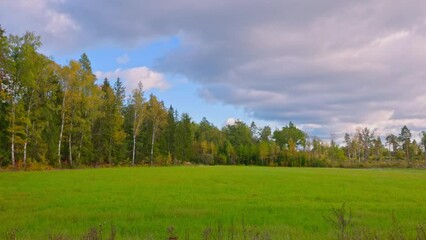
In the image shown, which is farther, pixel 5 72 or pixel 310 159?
pixel 310 159

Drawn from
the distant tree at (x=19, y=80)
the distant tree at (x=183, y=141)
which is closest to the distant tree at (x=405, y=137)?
the distant tree at (x=183, y=141)

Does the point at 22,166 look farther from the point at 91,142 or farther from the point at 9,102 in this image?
the point at 91,142

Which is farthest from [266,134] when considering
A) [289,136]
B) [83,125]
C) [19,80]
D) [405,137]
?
[19,80]

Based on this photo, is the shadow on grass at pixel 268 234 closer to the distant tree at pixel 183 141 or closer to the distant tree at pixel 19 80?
the distant tree at pixel 19 80

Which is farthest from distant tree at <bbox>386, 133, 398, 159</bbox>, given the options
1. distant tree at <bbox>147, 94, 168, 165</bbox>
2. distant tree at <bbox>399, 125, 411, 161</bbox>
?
distant tree at <bbox>147, 94, 168, 165</bbox>

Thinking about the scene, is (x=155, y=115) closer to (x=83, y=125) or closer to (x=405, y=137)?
(x=83, y=125)

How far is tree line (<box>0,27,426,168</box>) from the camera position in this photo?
48.3m

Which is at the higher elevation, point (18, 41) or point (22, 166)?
point (18, 41)

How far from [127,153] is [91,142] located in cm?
1354

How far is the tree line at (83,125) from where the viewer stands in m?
48.3

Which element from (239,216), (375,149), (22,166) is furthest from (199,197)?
(375,149)

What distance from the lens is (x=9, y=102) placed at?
48312mm

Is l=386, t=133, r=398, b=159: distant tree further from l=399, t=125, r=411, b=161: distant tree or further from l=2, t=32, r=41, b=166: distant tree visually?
l=2, t=32, r=41, b=166: distant tree

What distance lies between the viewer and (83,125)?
201 feet
